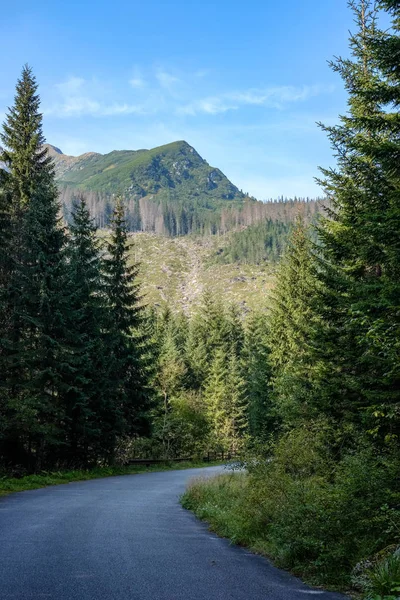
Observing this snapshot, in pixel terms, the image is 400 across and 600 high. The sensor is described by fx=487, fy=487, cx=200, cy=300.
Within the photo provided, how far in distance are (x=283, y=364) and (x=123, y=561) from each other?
30.2 m

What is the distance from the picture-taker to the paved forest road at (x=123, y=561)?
231 inches

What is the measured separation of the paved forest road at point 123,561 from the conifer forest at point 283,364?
753 mm

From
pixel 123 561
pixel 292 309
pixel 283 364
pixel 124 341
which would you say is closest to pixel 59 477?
pixel 124 341

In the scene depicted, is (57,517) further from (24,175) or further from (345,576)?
(24,175)

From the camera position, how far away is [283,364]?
3656 cm

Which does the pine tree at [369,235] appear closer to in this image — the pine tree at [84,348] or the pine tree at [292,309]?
the pine tree at [292,309]

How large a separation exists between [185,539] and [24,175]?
21962 millimetres

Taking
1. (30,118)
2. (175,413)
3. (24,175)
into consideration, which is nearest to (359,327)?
(24,175)

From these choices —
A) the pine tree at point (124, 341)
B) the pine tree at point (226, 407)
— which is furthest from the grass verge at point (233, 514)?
the pine tree at point (226, 407)

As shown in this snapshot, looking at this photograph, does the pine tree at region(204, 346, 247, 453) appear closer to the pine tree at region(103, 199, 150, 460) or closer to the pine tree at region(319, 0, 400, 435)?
the pine tree at region(103, 199, 150, 460)

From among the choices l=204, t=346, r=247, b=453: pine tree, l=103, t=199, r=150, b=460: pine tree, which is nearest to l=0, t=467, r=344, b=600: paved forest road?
l=103, t=199, r=150, b=460: pine tree

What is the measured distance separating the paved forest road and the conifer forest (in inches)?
29.6

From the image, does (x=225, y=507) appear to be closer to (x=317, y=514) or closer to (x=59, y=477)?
(x=317, y=514)

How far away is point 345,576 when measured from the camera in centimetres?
657
